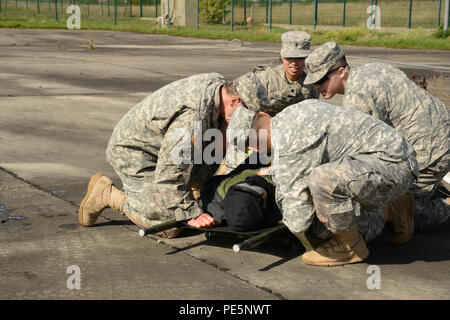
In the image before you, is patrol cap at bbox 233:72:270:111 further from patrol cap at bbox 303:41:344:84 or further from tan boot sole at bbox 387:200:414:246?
tan boot sole at bbox 387:200:414:246

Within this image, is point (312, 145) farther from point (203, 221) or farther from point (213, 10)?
point (213, 10)

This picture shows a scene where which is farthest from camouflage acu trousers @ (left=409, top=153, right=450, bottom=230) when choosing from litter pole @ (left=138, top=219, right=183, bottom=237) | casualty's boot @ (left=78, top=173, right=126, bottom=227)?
casualty's boot @ (left=78, top=173, right=126, bottom=227)

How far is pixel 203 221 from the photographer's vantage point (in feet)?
16.2

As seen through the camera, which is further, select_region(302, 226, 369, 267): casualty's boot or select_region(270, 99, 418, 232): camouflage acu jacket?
select_region(302, 226, 369, 267): casualty's boot

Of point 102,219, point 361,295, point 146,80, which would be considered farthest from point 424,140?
point 146,80

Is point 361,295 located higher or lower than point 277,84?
lower

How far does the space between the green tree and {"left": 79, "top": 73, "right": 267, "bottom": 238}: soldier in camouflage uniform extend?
50.6 metres

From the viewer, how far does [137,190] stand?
538 cm

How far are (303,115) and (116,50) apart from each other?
2135cm

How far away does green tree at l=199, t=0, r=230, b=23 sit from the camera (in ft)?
180

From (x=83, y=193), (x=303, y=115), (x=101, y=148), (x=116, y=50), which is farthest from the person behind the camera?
(x=116, y=50)

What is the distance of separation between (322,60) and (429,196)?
140cm

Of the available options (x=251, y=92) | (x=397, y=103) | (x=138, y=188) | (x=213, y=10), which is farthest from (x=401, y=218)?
(x=213, y=10)
